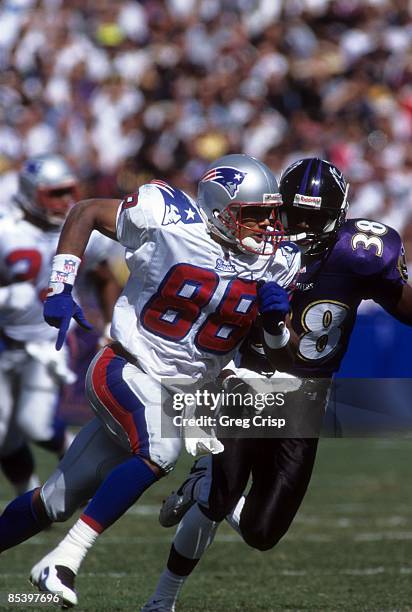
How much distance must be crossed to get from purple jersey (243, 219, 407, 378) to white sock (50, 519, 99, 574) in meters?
0.97

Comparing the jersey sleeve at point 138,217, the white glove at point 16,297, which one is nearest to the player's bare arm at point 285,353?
the jersey sleeve at point 138,217

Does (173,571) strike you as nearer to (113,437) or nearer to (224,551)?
(113,437)

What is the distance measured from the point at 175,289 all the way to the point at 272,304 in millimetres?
320

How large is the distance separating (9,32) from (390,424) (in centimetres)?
810

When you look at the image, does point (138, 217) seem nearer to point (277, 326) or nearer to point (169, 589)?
point (277, 326)

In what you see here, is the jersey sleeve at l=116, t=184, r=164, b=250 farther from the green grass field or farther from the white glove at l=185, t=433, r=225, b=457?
the green grass field

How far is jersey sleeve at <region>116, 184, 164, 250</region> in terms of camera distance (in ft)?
12.4

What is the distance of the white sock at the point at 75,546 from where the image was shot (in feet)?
11.5

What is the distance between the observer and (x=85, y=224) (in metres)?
3.84

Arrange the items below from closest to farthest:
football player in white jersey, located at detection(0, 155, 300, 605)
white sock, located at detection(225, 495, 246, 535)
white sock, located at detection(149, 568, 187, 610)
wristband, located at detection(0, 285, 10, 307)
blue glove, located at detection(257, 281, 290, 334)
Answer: blue glove, located at detection(257, 281, 290, 334) → football player in white jersey, located at detection(0, 155, 300, 605) → white sock, located at detection(149, 568, 187, 610) → white sock, located at detection(225, 495, 246, 535) → wristband, located at detection(0, 285, 10, 307)

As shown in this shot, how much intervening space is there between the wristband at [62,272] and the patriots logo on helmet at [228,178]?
515 mm

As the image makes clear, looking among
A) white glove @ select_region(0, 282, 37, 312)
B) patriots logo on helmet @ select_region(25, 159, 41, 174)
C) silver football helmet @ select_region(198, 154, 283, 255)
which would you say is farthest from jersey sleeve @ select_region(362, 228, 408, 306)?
patriots logo on helmet @ select_region(25, 159, 41, 174)

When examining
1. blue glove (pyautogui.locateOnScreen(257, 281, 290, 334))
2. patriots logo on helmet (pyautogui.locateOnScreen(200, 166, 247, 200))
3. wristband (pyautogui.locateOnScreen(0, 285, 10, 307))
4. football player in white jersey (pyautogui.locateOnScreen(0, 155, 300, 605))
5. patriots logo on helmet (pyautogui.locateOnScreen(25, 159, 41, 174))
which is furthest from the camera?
patriots logo on helmet (pyautogui.locateOnScreen(25, 159, 41, 174))

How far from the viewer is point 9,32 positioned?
11875 mm
